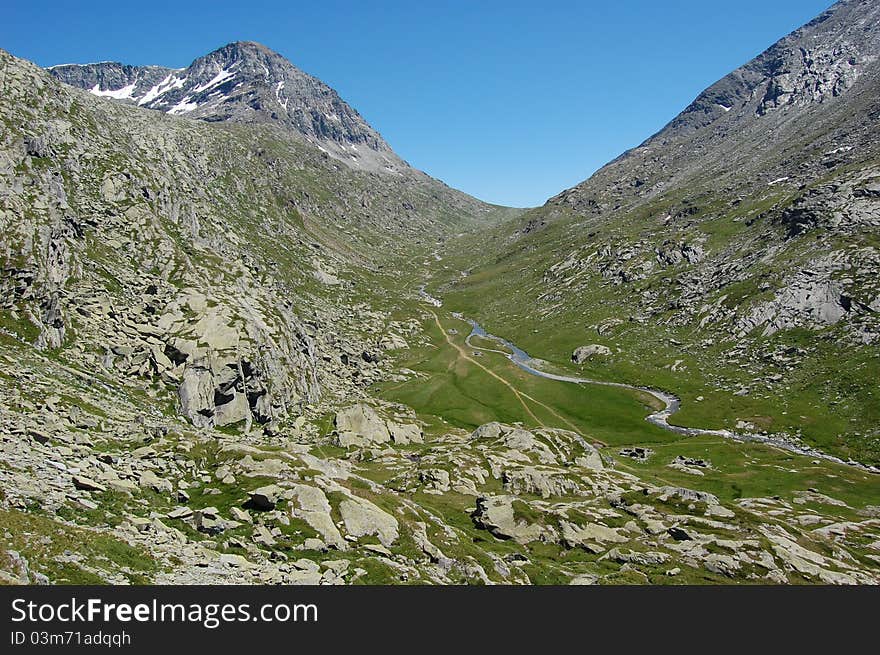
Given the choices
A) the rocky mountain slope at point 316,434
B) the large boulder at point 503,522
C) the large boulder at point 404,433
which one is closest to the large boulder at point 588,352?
the rocky mountain slope at point 316,434

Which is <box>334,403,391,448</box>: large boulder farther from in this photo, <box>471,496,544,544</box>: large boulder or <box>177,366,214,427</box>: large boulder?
<box>471,496,544,544</box>: large boulder

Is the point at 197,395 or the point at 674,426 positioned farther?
the point at 674,426

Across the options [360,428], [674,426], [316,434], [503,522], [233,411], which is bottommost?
[503,522]

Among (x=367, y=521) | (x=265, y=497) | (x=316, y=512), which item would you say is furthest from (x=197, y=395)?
(x=367, y=521)

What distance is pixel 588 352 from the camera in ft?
624

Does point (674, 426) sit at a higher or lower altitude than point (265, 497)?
higher

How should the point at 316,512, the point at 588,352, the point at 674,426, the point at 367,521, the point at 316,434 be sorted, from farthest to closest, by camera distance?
the point at 588,352 < the point at 674,426 < the point at 316,434 < the point at 367,521 < the point at 316,512

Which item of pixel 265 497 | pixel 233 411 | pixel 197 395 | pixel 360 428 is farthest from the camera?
pixel 360 428

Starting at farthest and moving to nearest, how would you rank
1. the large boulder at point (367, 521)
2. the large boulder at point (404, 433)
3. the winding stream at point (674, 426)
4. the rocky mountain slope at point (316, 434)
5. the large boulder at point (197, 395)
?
the winding stream at point (674, 426), the large boulder at point (404, 433), the large boulder at point (197, 395), the large boulder at point (367, 521), the rocky mountain slope at point (316, 434)

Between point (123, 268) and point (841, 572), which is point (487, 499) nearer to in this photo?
point (841, 572)

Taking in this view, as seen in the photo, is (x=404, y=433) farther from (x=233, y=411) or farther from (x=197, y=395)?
(x=197, y=395)

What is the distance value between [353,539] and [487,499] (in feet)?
70.3

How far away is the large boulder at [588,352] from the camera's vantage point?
18800cm

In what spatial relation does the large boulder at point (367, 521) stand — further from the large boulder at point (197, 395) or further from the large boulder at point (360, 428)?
the large boulder at point (360, 428)
